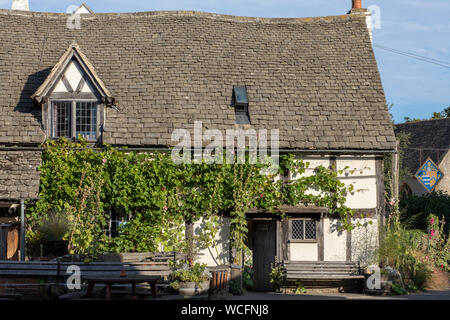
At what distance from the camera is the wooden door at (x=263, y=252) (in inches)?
598

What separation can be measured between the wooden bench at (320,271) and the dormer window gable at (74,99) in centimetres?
629

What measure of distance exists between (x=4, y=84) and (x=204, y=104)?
232 inches

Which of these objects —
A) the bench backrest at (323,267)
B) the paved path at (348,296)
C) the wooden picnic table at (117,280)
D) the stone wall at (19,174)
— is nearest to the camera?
the wooden picnic table at (117,280)

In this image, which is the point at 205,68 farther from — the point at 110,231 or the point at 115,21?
the point at 110,231

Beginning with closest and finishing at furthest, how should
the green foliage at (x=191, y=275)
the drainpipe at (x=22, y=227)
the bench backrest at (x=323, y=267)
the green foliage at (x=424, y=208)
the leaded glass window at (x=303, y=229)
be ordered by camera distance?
1. the green foliage at (x=191, y=275)
2. the drainpipe at (x=22, y=227)
3. the bench backrest at (x=323, y=267)
4. the leaded glass window at (x=303, y=229)
5. the green foliage at (x=424, y=208)

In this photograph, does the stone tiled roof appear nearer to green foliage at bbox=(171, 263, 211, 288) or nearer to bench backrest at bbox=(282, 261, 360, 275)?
bench backrest at bbox=(282, 261, 360, 275)

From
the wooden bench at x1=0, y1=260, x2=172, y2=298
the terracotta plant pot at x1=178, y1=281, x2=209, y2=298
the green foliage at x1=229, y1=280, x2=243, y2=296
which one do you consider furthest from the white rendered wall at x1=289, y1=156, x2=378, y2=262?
the wooden bench at x1=0, y1=260, x2=172, y2=298

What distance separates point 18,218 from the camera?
14156 millimetres

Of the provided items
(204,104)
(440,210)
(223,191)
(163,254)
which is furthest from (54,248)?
(440,210)

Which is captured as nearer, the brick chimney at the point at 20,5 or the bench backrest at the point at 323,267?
the bench backrest at the point at 323,267

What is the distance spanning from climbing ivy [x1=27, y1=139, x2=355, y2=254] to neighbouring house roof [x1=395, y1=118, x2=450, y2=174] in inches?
773

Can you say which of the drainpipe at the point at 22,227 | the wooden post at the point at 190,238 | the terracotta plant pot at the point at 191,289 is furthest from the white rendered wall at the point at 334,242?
the drainpipe at the point at 22,227

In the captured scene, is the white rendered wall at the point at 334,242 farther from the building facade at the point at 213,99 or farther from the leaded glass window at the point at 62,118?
the leaded glass window at the point at 62,118

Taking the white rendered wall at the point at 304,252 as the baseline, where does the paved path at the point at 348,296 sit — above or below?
below
